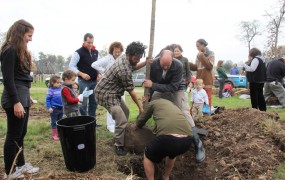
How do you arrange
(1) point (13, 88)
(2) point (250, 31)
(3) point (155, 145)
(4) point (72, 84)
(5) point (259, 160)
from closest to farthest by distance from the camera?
(1) point (13, 88), (3) point (155, 145), (5) point (259, 160), (4) point (72, 84), (2) point (250, 31)

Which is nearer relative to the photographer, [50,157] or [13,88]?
[13,88]

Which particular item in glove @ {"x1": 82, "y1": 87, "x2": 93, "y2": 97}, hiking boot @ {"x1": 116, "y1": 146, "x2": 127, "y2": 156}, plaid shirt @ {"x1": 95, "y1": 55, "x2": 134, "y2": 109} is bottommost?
hiking boot @ {"x1": 116, "y1": 146, "x2": 127, "y2": 156}

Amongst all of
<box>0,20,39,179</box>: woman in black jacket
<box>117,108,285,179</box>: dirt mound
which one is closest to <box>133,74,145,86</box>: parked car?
<box>117,108,285,179</box>: dirt mound

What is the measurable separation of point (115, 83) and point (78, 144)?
3.77ft

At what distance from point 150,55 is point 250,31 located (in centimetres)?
2502

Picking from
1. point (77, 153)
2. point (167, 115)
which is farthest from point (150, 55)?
point (77, 153)

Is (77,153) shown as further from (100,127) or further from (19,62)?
(100,127)

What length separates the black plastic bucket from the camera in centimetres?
385

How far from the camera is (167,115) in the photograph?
391 centimetres

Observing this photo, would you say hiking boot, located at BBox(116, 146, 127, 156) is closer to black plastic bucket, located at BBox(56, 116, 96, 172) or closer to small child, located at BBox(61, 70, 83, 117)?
black plastic bucket, located at BBox(56, 116, 96, 172)

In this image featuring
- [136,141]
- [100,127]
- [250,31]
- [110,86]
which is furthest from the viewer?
[250,31]

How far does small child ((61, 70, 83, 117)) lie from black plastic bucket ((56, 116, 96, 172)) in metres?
1.32

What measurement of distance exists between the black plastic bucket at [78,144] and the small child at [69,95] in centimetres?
132

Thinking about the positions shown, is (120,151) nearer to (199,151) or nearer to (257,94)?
(199,151)
